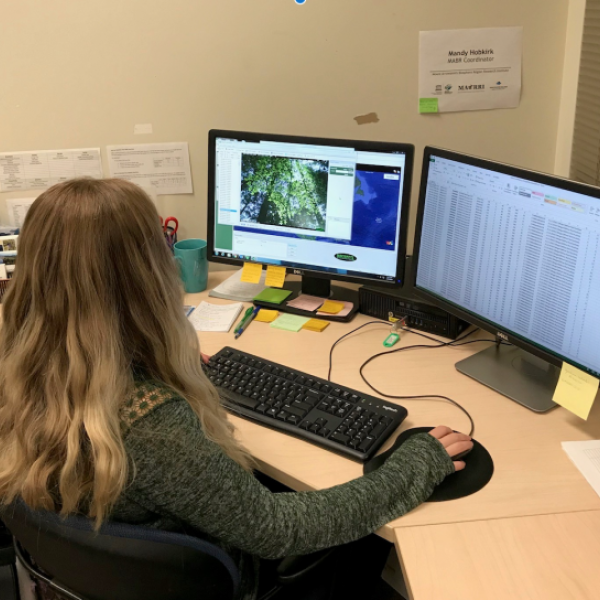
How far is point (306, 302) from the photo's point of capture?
1.68 meters

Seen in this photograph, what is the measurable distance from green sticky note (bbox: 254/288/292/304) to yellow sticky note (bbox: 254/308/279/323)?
4cm

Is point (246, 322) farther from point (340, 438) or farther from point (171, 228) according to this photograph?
point (340, 438)

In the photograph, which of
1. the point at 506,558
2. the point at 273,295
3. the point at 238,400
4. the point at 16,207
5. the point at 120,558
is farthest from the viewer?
the point at 16,207

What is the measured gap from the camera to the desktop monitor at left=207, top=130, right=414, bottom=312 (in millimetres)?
1490

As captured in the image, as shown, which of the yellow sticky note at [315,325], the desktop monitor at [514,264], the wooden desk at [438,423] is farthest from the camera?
the yellow sticky note at [315,325]

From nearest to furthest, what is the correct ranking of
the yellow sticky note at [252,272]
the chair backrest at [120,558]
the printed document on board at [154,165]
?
the chair backrest at [120,558]
the yellow sticky note at [252,272]
the printed document on board at [154,165]

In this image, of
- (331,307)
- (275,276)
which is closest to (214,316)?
(275,276)

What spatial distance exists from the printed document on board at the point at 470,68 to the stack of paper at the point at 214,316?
0.79 metres

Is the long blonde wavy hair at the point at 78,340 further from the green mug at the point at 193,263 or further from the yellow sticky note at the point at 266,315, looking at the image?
the green mug at the point at 193,263

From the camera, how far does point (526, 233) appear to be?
3.88 feet

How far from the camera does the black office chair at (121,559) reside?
2.56 feet

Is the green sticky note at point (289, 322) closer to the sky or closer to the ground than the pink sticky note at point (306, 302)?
closer to the ground

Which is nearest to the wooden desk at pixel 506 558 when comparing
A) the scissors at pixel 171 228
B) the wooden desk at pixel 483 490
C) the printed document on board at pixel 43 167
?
the wooden desk at pixel 483 490

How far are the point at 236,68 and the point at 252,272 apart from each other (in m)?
0.56
